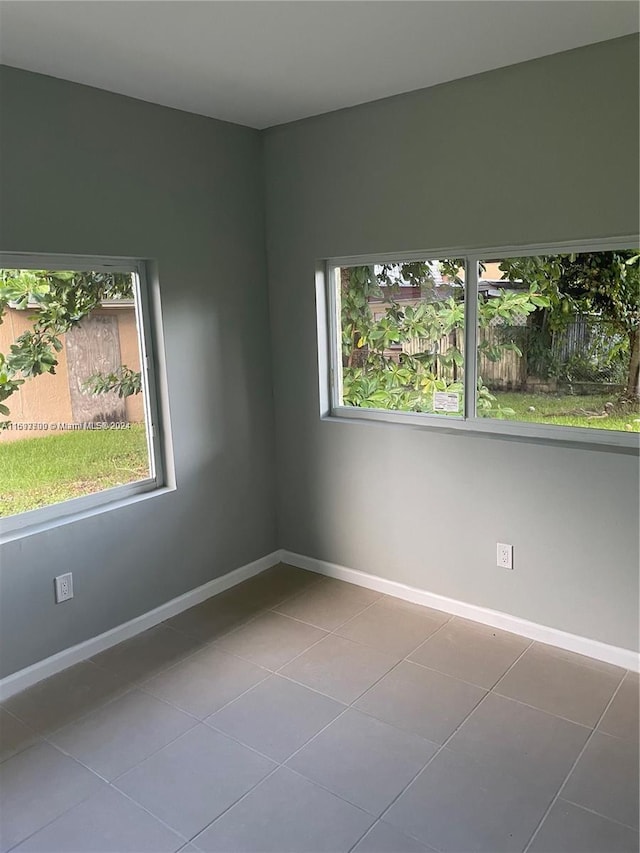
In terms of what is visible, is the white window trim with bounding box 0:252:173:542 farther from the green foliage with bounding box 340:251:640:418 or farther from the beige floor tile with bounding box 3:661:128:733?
the green foliage with bounding box 340:251:640:418

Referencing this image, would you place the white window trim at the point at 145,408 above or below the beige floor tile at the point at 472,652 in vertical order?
above

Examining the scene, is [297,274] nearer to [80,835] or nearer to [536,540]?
[536,540]

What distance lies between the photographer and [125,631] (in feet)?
10.0

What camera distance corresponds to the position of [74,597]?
285 cm

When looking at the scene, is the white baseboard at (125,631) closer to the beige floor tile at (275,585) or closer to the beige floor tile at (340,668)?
the beige floor tile at (275,585)

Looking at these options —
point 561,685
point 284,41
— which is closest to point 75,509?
point 284,41

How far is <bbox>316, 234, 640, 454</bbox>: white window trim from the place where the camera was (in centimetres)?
270

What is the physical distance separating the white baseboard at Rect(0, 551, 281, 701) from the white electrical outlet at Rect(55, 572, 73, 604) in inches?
9.2

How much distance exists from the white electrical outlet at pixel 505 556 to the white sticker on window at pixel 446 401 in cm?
66

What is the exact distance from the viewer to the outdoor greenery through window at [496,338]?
2666 millimetres

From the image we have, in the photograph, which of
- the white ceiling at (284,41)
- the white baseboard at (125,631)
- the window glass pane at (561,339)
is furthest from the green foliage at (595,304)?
the white baseboard at (125,631)

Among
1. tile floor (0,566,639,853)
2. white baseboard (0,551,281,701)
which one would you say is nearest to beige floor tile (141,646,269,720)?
tile floor (0,566,639,853)

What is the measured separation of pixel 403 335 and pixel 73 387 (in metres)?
1.57

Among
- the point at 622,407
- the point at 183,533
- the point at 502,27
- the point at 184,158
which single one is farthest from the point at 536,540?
the point at 184,158
